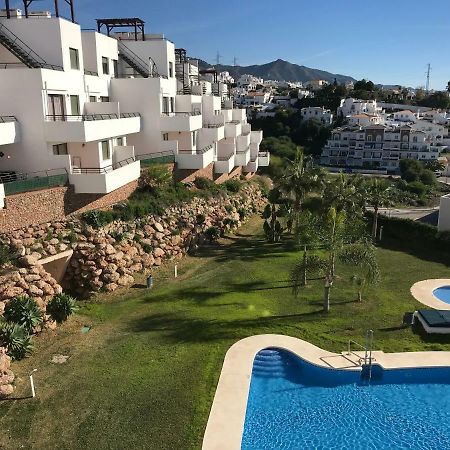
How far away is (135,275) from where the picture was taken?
3055 centimetres

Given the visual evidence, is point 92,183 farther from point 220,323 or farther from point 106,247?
point 220,323

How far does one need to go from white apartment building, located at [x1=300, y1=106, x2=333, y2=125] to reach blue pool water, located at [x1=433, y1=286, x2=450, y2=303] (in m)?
117

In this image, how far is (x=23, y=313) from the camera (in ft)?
72.1

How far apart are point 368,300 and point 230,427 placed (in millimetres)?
14252

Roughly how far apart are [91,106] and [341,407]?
28.4 m

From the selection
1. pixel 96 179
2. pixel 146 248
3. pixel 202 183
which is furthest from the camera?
pixel 202 183

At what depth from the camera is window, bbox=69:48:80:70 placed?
32.5 meters

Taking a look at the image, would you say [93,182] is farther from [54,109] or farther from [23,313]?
[23,313]

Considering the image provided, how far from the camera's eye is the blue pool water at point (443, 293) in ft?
94.7

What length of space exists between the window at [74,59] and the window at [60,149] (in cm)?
614

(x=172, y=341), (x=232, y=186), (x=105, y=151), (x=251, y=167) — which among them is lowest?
(x=172, y=341)

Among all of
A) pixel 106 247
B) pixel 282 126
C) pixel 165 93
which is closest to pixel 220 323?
pixel 106 247

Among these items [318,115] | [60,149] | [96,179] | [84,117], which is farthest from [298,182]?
[318,115]

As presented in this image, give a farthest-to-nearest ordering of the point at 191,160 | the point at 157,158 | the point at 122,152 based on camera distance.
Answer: the point at 191,160, the point at 157,158, the point at 122,152
